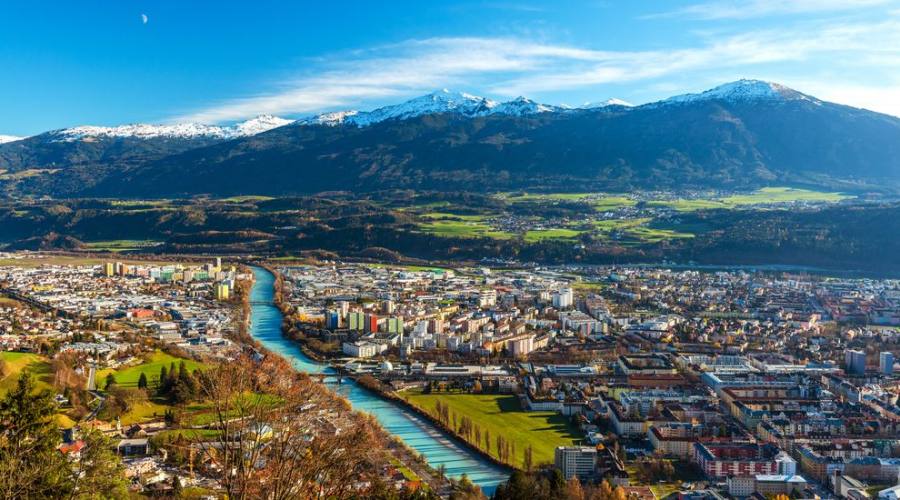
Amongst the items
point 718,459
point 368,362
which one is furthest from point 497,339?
point 718,459

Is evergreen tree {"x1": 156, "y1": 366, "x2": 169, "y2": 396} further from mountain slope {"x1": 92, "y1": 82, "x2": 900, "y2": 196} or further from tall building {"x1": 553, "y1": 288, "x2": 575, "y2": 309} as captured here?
mountain slope {"x1": 92, "y1": 82, "x2": 900, "y2": 196}

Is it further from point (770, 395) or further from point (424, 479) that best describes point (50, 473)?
point (770, 395)

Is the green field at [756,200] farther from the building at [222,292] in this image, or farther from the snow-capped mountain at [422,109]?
the snow-capped mountain at [422,109]

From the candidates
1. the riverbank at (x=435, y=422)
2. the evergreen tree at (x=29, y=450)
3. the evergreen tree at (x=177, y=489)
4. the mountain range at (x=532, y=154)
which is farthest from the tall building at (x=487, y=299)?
the mountain range at (x=532, y=154)

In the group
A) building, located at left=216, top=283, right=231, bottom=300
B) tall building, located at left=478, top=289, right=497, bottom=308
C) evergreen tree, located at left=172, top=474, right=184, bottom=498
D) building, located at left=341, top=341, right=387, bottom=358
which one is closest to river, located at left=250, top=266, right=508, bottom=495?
building, located at left=341, top=341, right=387, bottom=358

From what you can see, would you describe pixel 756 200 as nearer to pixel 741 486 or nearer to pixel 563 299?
pixel 563 299

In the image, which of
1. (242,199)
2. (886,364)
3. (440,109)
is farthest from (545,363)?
(440,109)
